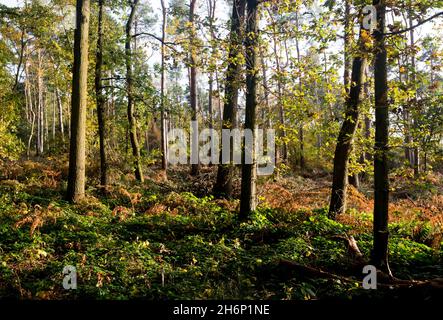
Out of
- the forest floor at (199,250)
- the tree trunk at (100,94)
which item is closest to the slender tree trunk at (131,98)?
the tree trunk at (100,94)

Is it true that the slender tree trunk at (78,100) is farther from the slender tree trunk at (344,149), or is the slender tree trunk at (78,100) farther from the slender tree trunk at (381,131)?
the slender tree trunk at (381,131)

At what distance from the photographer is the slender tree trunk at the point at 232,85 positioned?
282 inches

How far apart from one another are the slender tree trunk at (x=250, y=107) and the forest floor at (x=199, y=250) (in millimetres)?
428

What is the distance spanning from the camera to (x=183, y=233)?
7.39 metres

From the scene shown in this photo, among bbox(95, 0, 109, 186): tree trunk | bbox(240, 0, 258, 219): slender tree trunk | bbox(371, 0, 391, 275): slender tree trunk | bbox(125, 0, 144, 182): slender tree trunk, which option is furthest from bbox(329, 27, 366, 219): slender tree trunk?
bbox(95, 0, 109, 186): tree trunk

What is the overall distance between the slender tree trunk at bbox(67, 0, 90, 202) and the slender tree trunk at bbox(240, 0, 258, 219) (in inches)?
195

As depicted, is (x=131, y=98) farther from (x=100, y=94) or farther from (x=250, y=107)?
(x=250, y=107)

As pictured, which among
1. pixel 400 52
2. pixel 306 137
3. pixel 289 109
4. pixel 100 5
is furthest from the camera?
pixel 306 137

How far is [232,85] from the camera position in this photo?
754 cm

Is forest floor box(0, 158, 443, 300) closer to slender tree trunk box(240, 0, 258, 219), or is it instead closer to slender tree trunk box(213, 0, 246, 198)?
slender tree trunk box(240, 0, 258, 219)
